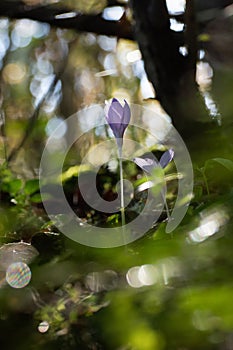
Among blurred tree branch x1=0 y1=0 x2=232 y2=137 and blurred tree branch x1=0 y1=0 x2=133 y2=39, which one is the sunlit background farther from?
blurred tree branch x1=0 y1=0 x2=133 y2=39

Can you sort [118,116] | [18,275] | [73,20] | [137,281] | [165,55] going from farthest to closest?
1. [73,20]
2. [165,55]
3. [118,116]
4. [18,275]
5. [137,281]

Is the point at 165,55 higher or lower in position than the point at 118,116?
lower

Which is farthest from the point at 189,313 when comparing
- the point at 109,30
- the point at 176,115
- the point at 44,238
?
the point at 109,30

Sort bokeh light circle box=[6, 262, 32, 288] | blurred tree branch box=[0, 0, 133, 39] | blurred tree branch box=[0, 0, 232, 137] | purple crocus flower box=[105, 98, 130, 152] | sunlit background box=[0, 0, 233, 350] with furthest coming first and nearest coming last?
blurred tree branch box=[0, 0, 133, 39] < blurred tree branch box=[0, 0, 232, 137] < purple crocus flower box=[105, 98, 130, 152] < bokeh light circle box=[6, 262, 32, 288] < sunlit background box=[0, 0, 233, 350]

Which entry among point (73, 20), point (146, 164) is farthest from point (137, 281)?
point (73, 20)

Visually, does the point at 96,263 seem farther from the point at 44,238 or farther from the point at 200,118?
the point at 200,118

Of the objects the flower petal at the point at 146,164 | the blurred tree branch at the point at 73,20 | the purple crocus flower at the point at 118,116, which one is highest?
the purple crocus flower at the point at 118,116

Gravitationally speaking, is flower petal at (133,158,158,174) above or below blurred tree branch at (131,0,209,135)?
above

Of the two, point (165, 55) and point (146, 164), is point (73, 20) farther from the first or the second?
point (146, 164)

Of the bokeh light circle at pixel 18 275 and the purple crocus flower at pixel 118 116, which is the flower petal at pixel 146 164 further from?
the bokeh light circle at pixel 18 275

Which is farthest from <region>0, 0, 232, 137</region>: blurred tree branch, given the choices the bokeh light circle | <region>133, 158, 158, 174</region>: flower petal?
the bokeh light circle

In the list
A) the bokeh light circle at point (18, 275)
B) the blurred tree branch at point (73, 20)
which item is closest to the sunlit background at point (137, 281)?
the bokeh light circle at point (18, 275)

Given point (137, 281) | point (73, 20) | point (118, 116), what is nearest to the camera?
point (137, 281)

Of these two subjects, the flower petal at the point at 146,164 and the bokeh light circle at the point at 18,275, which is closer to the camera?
the bokeh light circle at the point at 18,275
